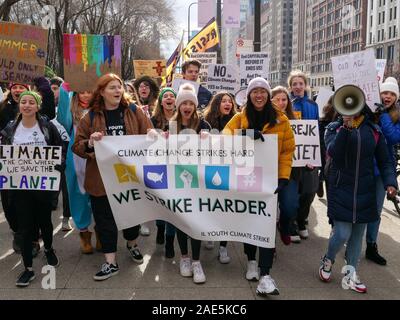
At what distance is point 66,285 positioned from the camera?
424cm

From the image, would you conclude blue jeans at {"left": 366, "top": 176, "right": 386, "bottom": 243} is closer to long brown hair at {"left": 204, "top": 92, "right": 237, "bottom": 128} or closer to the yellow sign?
long brown hair at {"left": 204, "top": 92, "right": 237, "bottom": 128}

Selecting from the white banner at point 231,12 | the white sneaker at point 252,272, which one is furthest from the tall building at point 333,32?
the white sneaker at point 252,272

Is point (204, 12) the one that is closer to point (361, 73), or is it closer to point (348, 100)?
point (361, 73)

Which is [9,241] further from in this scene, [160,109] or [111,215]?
[160,109]

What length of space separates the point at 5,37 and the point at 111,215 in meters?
2.63

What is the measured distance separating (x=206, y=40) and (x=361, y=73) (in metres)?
7.03

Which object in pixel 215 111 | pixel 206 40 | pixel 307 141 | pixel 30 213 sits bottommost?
pixel 30 213

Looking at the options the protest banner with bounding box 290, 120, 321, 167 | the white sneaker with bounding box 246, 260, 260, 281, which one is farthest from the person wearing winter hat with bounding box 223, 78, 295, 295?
the protest banner with bounding box 290, 120, 321, 167

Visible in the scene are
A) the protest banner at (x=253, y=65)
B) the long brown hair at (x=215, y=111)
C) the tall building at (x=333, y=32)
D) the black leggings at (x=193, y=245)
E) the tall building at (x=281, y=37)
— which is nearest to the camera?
the black leggings at (x=193, y=245)

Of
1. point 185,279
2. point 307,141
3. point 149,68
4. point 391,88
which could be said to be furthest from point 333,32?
point 185,279

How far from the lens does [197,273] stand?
14.3ft

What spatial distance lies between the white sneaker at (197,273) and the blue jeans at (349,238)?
1.18 m

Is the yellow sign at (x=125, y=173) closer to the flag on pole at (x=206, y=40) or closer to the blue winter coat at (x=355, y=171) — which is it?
the blue winter coat at (x=355, y=171)

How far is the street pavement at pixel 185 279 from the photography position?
13.3ft
